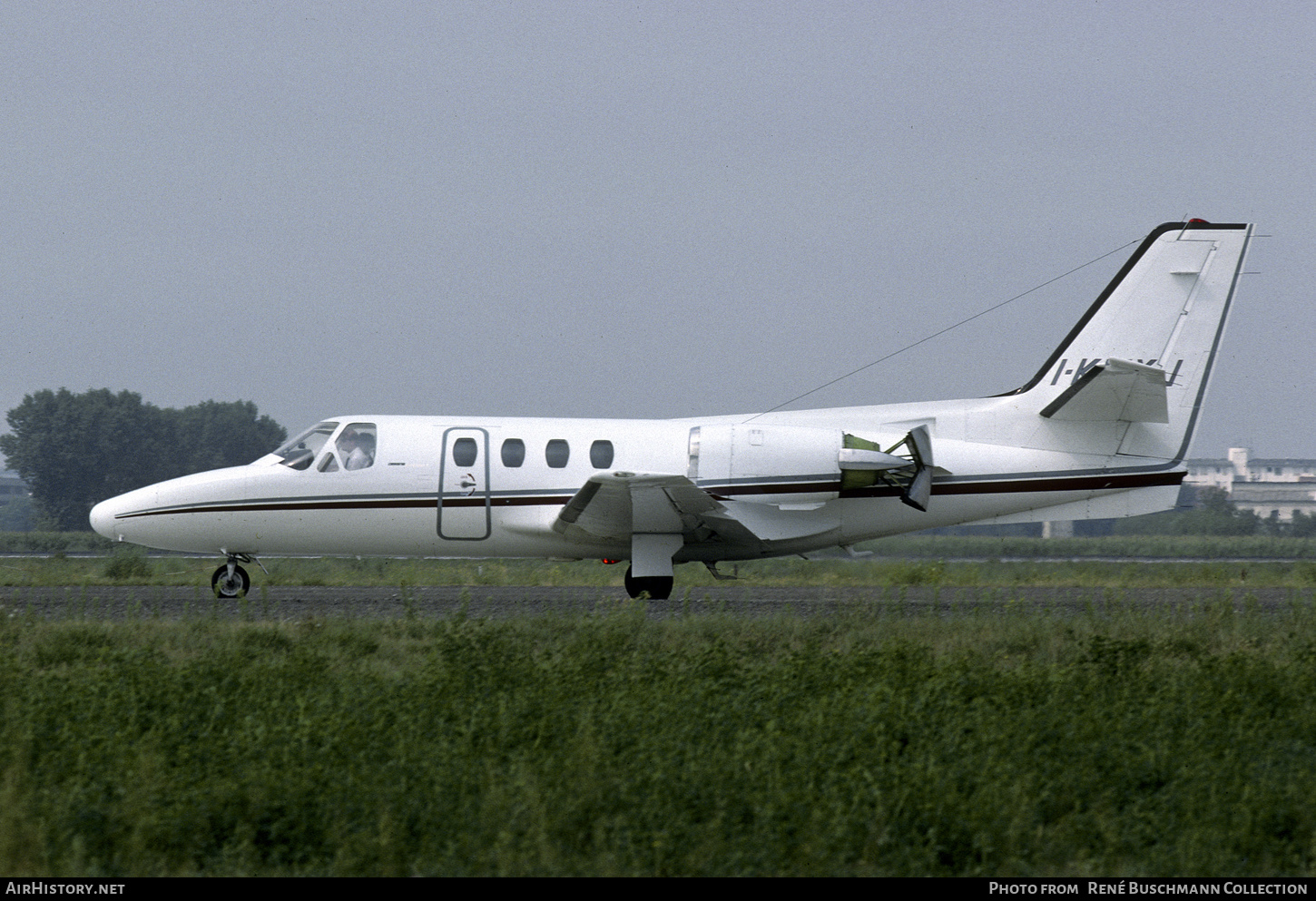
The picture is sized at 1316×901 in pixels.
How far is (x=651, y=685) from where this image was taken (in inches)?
300

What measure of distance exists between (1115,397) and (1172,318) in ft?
5.67

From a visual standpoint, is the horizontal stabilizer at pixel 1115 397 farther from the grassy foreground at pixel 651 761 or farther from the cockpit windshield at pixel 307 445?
the cockpit windshield at pixel 307 445

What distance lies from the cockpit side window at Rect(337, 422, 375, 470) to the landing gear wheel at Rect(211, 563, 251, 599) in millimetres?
2199

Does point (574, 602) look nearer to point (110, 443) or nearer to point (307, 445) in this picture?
point (307, 445)

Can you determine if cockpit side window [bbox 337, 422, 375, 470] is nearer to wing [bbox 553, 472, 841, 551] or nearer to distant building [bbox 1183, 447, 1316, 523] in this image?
→ wing [bbox 553, 472, 841, 551]

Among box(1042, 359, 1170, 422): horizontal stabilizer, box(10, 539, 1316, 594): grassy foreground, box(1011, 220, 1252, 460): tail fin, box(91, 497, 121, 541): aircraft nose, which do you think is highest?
box(1011, 220, 1252, 460): tail fin

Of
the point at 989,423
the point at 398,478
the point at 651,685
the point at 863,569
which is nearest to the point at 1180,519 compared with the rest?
the point at 863,569

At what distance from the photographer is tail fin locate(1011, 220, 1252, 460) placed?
15.5 m

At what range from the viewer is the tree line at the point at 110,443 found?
62469mm

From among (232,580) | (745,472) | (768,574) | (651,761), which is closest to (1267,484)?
(768,574)

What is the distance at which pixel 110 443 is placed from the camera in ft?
219

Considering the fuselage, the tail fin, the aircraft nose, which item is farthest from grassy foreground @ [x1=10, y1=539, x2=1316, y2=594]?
the tail fin

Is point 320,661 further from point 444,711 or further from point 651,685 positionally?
point 651,685

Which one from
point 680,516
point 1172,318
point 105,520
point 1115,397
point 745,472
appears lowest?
point 105,520
